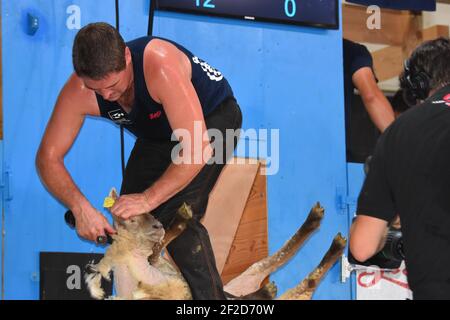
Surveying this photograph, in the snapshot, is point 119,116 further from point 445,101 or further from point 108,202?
point 445,101

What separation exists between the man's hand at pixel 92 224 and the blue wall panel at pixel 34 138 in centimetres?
100

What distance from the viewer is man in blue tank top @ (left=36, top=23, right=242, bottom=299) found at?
9.36 feet

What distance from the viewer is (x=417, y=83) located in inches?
Answer: 98.7

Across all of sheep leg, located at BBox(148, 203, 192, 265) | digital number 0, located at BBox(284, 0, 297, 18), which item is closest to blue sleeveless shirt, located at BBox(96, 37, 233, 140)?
sheep leg, located at BBox(148, 203, 192, 265)

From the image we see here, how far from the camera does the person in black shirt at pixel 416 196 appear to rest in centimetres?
220

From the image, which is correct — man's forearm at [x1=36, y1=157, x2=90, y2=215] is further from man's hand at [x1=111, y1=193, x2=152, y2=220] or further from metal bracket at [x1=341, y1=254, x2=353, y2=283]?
metal bracket at [x1=341, y1=254, x2=353, y2=283]

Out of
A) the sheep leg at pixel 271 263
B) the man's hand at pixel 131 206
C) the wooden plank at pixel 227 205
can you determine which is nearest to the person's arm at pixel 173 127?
→ the man's hand at pixel 131 206

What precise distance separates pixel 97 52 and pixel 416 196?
1225 mm

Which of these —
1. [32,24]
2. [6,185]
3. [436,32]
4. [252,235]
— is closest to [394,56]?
[436,32]

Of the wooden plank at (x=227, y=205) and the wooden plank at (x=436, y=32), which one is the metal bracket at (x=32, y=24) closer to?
the wooden plank at (x=227, y=205)
